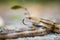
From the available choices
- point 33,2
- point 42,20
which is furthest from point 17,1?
point 42,20

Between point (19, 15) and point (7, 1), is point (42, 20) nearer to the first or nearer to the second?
point (19, 15)

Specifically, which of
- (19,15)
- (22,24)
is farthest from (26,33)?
(19,15)

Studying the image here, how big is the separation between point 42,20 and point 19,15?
274 mm

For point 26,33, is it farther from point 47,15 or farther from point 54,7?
point 54,7

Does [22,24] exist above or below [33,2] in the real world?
below

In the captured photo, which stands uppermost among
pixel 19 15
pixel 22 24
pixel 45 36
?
pixel 19 15

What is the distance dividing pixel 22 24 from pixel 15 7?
21cm

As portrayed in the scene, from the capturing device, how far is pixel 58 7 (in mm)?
1466

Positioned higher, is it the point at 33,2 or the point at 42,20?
the point at 33,2

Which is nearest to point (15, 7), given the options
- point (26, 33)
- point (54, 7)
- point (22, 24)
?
point (22, 24)

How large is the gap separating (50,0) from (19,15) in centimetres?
40

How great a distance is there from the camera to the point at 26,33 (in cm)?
142

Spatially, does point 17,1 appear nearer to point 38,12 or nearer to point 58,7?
point 38,12

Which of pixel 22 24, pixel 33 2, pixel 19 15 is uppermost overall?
pixel 33 2
